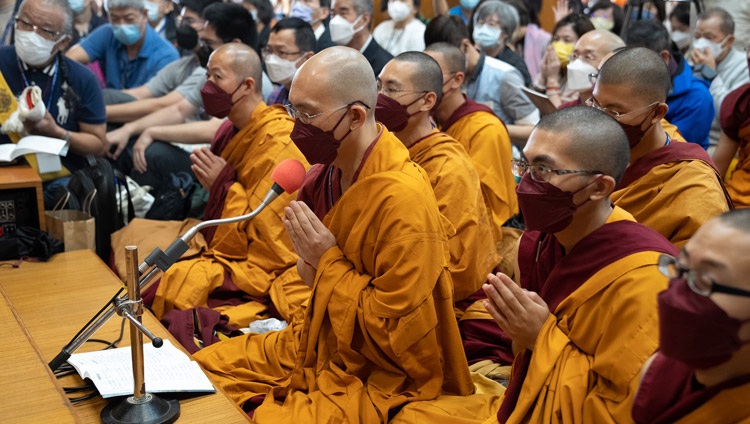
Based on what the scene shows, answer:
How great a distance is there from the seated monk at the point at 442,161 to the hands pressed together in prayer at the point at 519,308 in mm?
1162

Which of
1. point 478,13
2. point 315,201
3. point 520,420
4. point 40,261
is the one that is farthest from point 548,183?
point 478,13

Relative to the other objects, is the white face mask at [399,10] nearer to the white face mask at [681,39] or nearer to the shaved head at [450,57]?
the white face mask at [681,39]

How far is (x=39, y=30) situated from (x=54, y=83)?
0.33 m

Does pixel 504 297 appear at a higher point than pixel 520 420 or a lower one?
higher

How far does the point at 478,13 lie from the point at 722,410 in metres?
5.61

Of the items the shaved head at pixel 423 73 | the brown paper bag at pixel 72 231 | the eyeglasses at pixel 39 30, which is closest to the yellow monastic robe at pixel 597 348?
the shaved head at pixel 423 73

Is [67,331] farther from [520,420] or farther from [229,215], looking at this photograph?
[520,420]

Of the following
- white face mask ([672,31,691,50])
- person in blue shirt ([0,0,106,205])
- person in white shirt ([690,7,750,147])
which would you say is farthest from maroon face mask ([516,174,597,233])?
white face mask ([672,31,691,50])

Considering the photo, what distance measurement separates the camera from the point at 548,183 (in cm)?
230

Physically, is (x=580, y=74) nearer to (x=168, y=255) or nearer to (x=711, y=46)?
(x=711, y=46)

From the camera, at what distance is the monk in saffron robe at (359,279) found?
262cm

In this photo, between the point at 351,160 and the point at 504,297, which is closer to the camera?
the point at 504,297

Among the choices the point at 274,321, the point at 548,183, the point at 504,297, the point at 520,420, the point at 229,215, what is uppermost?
the point at 548,183

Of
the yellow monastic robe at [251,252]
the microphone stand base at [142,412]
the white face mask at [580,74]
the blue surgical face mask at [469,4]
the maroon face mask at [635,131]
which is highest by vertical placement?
the maroon face mask at [635,131]
